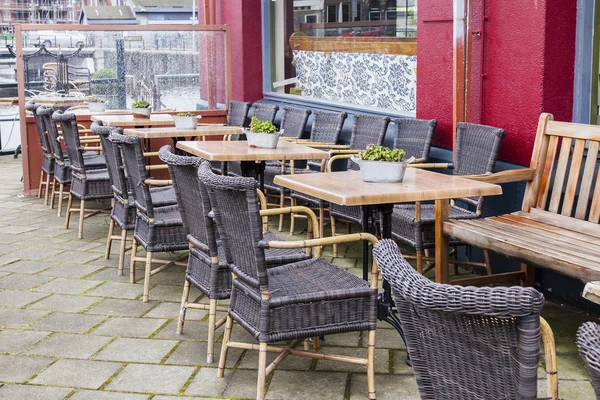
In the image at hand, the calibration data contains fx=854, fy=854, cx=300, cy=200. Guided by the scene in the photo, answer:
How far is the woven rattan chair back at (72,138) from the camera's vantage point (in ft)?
19.8

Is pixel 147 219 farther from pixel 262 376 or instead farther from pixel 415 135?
pixel 415 135

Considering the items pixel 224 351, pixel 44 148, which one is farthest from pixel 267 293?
pixel 44 148

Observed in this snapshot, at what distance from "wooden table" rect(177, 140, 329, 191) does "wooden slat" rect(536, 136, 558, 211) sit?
128 cm

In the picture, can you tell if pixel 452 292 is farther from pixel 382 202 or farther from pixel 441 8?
pixel 441 8

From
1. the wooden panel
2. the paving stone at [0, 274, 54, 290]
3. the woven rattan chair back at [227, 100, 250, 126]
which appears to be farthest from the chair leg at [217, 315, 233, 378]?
the woven rattan chair back at [227, 100, 250, 126]

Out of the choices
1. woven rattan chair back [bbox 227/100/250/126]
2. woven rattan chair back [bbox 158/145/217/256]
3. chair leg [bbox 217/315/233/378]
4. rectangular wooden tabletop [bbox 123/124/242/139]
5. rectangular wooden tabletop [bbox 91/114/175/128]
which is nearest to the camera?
chair leg [bbox 217/315/233/378]

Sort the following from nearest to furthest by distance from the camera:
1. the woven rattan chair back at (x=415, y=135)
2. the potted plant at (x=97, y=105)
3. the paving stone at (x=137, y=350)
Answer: the paving stone at (x=137, y=350) → the woven rattan chair back at (x=415, y=135) → the potted plant at (x=97, y=105)

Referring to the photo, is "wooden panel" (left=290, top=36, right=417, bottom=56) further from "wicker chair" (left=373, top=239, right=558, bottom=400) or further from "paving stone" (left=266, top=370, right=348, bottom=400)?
"wicker chair" (left=373, top=239, right=558, bottom=400)

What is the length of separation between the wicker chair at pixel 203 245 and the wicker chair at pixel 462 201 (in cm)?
94

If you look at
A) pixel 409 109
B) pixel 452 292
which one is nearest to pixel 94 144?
pixel 409 109

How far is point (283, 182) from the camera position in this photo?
→ 3898 millimetres

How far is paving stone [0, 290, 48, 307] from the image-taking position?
15.0 ft

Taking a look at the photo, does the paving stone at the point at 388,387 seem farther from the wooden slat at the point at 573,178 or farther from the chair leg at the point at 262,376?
the wooden slat at the point at 573,178

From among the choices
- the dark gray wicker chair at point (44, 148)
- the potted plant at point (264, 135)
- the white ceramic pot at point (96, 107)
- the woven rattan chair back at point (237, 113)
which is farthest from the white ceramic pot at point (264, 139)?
the white ceramic pot at point (96, 107)
